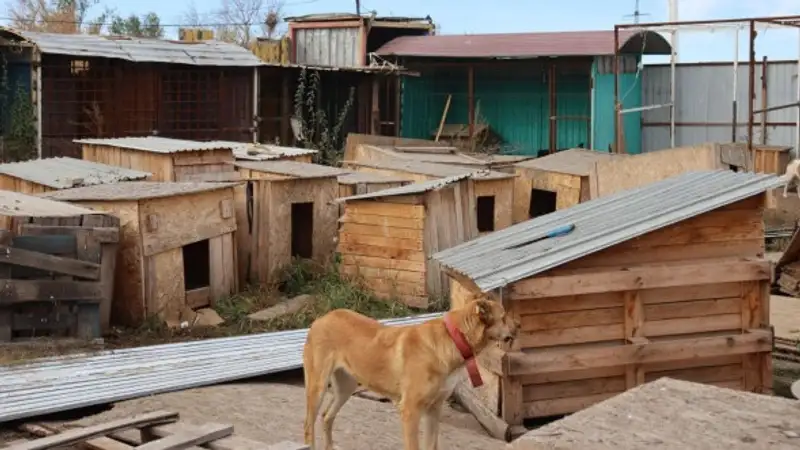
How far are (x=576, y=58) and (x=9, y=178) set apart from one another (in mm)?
16076

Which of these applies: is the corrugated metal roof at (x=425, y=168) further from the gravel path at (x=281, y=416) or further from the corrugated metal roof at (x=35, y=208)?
the gravel path at (x=281, y=416)

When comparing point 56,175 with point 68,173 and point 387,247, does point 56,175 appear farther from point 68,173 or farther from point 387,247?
point 387,247

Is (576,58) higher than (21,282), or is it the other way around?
(576,58)

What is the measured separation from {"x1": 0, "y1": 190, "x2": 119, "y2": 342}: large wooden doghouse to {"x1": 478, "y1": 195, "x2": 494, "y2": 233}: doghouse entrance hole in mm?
6466

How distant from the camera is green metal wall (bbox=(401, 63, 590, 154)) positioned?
1145 inches

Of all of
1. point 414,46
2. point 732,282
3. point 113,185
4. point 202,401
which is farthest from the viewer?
point 414,46

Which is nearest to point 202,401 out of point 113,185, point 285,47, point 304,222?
point 113,185

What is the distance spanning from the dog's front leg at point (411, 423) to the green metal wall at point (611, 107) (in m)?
21.2

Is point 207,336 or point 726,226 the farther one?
point 207,336

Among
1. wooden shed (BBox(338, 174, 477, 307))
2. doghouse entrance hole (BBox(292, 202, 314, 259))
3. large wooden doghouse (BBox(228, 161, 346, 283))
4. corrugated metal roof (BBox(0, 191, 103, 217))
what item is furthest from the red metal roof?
corrugated metal roof (BBox(0, 191, 103, 217))

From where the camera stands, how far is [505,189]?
1686 centimetres

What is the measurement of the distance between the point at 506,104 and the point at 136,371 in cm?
2096

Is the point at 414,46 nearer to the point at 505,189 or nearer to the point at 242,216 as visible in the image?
the point at 505,189

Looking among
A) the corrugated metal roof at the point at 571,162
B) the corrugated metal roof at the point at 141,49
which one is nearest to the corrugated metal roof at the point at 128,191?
the corrugated metal roof at the point at 571,162
